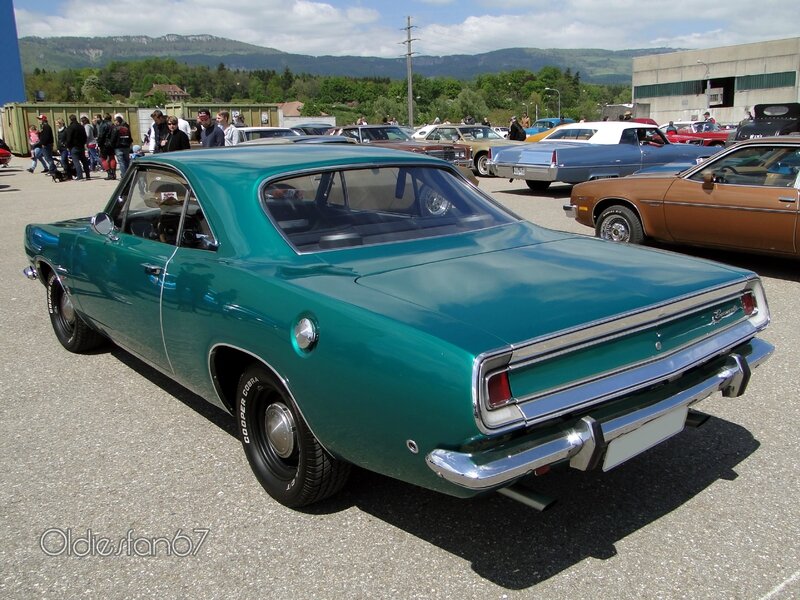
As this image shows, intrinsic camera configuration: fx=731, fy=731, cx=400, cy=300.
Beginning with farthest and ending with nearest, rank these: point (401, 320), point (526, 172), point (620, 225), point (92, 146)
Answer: point (92, 146) < point (526, 172) < point (620, 225) < point (401, 320)

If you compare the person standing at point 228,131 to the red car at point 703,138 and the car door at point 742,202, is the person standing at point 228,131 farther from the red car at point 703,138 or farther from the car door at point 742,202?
the red car at point 703,138

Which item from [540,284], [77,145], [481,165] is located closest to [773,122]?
[481,165]

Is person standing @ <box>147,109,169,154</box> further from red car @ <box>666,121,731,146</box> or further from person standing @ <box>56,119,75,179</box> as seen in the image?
red car @ <box>666,121,731,146</box>

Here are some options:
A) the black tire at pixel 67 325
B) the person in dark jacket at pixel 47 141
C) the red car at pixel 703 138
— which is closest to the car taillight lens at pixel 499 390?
the black tire at pixel 67 325

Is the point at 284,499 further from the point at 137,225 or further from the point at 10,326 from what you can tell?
the point at 10,326

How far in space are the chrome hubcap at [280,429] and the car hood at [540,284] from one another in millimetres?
643

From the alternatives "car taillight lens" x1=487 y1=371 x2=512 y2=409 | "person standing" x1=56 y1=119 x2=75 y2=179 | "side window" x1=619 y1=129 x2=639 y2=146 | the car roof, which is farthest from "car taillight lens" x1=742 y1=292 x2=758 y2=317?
"person standing" x1=56 y1=119 x2=75 y2=179

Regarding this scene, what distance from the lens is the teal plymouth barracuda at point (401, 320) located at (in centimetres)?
233

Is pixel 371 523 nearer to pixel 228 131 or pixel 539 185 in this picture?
pixel 539 185

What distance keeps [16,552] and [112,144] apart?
16775mm

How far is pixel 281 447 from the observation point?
3049mm

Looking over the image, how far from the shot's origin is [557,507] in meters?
3.05

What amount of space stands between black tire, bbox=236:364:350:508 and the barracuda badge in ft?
5.27

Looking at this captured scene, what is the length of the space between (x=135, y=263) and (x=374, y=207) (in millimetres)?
1259
